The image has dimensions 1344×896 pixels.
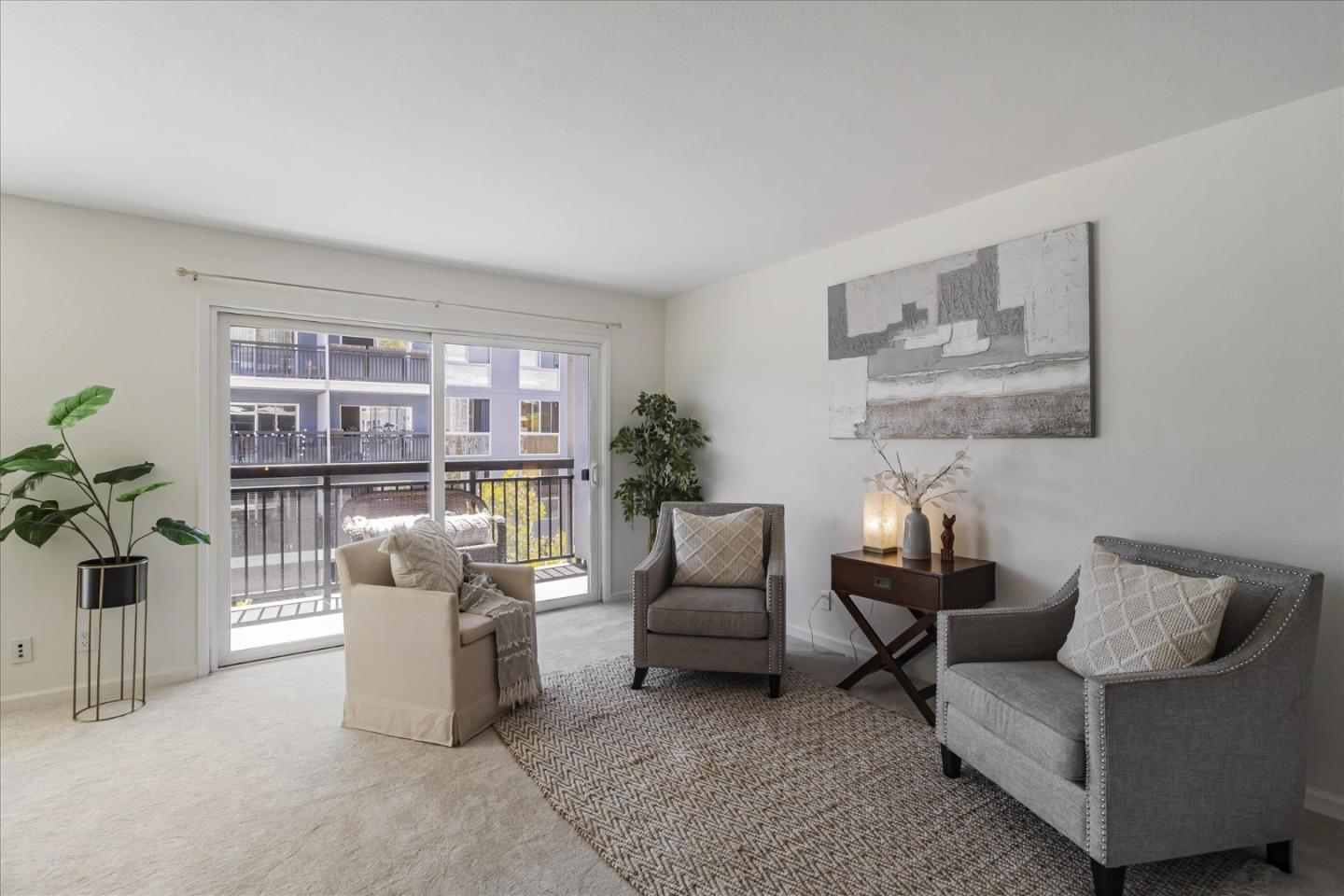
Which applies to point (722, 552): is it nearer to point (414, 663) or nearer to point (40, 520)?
point (414, 663)

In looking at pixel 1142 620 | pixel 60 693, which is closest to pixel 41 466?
pixel 60 693

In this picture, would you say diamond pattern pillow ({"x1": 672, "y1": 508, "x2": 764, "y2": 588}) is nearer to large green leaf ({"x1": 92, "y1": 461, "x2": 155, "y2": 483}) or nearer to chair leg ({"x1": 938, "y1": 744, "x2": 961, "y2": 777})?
chair leg ({"x1": 938, "y1": 744, "x2": 961, "y2": 777})

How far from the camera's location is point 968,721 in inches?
85.0

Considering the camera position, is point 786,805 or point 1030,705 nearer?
point 1030,705

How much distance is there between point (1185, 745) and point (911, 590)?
115 cm

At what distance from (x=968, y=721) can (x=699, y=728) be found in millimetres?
1097

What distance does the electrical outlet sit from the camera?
2945 mm

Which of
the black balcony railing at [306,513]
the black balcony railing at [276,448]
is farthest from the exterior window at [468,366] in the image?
the black balcony railing at [276,448]

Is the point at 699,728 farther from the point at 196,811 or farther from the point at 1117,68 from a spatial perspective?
the point at 1117,68

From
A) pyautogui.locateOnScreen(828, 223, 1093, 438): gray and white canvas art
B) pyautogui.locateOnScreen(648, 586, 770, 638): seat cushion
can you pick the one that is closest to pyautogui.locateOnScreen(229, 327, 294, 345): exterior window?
pyautogui.locateOnScreen(648, 586, 770, 638): seat cushion

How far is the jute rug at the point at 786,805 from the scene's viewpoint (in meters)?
1.81

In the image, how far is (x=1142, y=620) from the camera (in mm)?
1933

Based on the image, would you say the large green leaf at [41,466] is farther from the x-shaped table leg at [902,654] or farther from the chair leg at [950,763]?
the chair leg at [950,763]

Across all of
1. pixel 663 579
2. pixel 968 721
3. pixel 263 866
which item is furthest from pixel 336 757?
pixel 968 721
